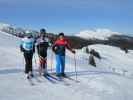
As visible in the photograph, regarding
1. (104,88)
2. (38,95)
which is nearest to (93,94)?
(104,88)

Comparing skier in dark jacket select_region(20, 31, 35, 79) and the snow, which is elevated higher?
skier in dark jacket select_region(20, 31, 35, 79)

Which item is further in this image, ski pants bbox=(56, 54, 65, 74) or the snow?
ski pants bbox=(56, 54, 65, 74)

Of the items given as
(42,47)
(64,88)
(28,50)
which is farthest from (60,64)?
(64,88)

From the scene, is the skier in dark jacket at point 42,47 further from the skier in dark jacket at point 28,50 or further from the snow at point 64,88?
the skier in dark jacket at point 28,50

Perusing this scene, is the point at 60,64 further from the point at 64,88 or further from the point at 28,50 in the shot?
the point at 64,88

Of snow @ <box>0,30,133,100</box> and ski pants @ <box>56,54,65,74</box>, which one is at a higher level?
ski pants @ <box>56,54,65,74</box>

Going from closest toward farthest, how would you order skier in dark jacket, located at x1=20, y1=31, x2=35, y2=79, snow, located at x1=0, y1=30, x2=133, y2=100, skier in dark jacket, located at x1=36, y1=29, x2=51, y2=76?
snow, located at x1=0, y1=30, x2=133, y2=100 → skier in dark jacket, located at x1=20, y1=31, x2=35, y2=79 → skier in dark jacket, located at x1=36, y1=29, x2=51, y2=76

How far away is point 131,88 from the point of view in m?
16.7

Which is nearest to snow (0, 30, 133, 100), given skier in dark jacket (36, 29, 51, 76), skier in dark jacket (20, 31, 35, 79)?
skier in dark jacket (20, 31, 35, 79)

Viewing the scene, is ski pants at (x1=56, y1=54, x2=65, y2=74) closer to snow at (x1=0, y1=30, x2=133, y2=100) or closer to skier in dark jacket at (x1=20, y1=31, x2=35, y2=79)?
snow at (x1=0, y1=30, x2=133, y2=100)

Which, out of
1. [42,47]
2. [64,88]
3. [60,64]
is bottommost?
[64,88]

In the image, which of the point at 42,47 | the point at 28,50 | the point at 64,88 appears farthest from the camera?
the point at 42,47

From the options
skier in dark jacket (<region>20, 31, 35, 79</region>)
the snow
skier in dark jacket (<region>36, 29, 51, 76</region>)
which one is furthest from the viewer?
skier in dark jacket (<region>36, 29, 51, 76</region>)

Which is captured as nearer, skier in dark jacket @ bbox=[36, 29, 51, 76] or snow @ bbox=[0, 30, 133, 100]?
snow @ bbox=[0, 30, 133, 100]
